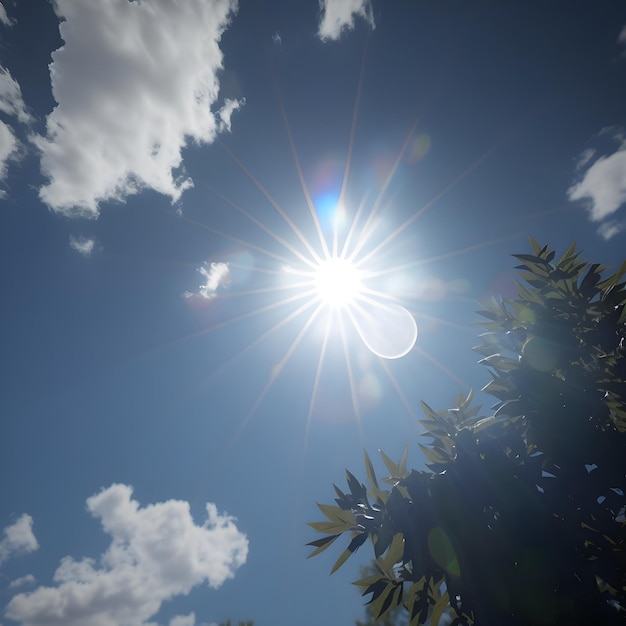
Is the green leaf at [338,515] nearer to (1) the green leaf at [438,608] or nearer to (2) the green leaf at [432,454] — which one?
(1) the green leaf at [438,608]

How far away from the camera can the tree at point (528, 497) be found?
2.79 meters

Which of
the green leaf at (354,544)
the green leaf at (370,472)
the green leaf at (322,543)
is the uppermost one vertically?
the green leaf at (370,472)

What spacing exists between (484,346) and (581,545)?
2.06 meters

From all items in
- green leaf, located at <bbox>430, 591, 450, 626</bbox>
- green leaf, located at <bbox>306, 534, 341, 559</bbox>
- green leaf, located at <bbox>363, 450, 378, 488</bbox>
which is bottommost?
green leaf, located at <bbox>430, 591, 450, 626</bbox>

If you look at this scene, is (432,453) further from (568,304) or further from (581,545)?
(568,304)

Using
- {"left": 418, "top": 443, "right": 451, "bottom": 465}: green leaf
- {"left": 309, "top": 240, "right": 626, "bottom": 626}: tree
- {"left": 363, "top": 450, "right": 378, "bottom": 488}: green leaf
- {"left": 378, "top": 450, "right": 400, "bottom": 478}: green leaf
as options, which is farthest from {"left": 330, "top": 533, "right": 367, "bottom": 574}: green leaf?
{"left": 418, "top": 443, "right": 451, "bottom": 465}: green leaf

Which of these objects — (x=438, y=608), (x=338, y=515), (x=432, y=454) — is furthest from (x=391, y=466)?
(x=438, y=608)

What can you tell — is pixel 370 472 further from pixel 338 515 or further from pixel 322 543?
pixel 322 543

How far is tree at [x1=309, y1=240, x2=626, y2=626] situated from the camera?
9.16 feet

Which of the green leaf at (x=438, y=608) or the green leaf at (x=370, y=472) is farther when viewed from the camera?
the green leaf at (x=370, y=472)

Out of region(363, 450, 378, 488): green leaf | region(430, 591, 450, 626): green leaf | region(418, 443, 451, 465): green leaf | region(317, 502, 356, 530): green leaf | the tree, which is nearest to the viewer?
the tree

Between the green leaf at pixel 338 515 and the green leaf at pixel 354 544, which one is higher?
the green leaf at pixel 338 515

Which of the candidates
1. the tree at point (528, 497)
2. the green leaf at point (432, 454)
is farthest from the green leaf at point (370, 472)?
the green leaf at point (432, 454)

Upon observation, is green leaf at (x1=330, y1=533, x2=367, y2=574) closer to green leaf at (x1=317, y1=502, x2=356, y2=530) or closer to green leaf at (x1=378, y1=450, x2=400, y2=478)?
green leaf at (x1=317, y1=502, x2=356, y2=530)
